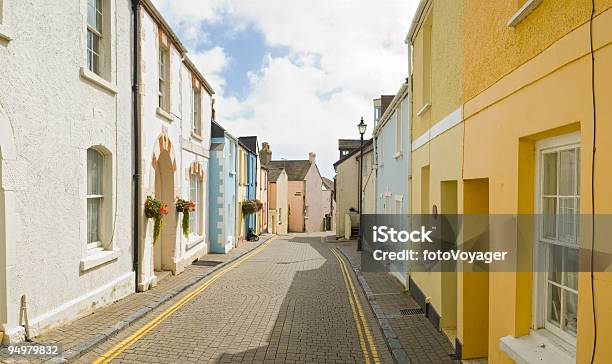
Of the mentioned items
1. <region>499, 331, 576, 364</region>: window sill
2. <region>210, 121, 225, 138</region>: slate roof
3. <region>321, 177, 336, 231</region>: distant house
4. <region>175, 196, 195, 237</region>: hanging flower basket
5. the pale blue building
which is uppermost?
<region>210, 121, 225, 138</region>: slate roof

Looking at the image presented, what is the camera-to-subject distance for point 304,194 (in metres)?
50.5

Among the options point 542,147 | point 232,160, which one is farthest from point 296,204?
point 542,147

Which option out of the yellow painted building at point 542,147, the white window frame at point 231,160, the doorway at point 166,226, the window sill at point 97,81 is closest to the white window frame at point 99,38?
the window sill at point 97,81

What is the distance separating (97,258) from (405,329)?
6090mm

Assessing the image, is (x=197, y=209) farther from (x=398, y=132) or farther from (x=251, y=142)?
(x=251, y=142)

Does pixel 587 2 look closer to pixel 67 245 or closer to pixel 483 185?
pixel 483 185

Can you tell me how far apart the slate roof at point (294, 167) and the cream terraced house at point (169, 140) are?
33595 mm

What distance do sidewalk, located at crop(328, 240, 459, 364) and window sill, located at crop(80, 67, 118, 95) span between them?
7.24 metres

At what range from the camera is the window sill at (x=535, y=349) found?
11.7 feet

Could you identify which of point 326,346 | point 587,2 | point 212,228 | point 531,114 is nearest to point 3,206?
point 326,346

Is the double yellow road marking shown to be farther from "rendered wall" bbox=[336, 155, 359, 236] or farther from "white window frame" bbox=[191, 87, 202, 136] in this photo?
"rendered wall" bbox=[336, 155, 359, 236]

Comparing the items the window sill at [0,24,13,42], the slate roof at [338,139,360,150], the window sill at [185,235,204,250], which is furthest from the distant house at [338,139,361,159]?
the window sill at [0,24,13,42]

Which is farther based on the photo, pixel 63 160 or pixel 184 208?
pixel 184 208

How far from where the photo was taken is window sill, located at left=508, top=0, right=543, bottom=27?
12.6ft
